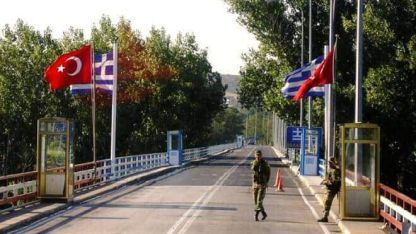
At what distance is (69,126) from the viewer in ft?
72.0

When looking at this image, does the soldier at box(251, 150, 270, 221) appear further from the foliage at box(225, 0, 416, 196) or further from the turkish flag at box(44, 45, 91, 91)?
the foliage at box(225, 0, 416, 196)

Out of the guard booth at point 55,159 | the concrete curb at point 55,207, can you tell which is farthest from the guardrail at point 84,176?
the concrete curb at point 55,207

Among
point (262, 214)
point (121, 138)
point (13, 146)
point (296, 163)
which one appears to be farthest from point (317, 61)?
point (121, 138)

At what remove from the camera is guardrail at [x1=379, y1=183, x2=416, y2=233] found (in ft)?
45.8

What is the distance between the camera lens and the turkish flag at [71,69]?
83.4ft

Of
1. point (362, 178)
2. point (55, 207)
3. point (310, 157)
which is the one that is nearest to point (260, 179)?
point (362, 178)

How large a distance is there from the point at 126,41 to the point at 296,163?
82.6 feet

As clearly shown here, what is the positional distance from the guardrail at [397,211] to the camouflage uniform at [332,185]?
1.15 metres

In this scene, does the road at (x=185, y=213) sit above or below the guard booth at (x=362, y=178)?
below

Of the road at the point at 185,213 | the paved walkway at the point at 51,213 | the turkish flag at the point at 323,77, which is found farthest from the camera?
the turkish flag at the point at 323,77

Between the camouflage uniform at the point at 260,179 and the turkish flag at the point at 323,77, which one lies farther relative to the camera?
the turkish flag at the point at 323,77

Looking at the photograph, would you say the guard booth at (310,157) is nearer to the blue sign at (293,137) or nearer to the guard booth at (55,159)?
the blue sign at (293,137)

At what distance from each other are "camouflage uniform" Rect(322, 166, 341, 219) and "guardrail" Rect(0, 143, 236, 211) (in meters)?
8.39

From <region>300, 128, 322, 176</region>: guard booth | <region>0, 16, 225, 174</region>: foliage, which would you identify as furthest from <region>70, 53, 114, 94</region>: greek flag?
<region>0, 16, 225, 174</region>: foliage
